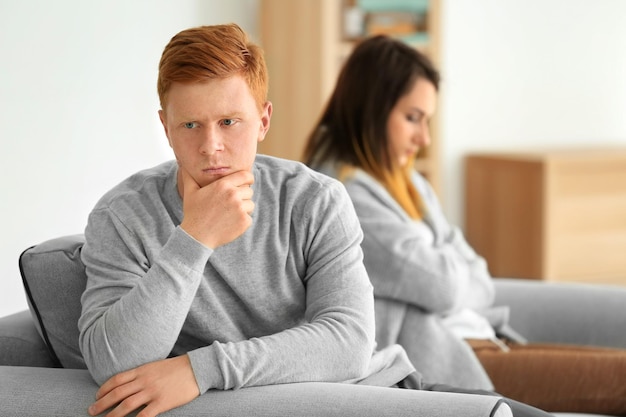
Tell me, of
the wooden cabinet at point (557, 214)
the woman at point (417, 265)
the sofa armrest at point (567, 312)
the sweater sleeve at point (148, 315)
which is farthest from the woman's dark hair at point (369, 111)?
the wooden cabinet at point (557, 214)

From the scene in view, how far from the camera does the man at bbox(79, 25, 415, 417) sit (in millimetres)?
1358

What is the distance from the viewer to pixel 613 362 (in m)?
1.99

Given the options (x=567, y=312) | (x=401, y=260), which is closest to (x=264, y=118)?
(x=401, y=260)

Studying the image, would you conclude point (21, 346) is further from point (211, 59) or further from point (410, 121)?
point (410, 121)

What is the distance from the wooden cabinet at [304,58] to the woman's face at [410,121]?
59.1 inches

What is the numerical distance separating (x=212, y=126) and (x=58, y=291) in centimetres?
39

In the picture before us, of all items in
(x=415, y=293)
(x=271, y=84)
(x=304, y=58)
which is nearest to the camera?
(x=415, y=293)

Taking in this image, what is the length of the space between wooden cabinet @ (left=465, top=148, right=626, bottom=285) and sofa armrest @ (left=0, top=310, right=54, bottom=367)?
9.39ft

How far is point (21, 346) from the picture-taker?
1.61 metres

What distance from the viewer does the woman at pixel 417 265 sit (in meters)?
2.02

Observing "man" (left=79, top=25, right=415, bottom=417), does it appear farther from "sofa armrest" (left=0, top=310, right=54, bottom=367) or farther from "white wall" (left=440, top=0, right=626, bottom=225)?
"white wall" (left=440, top=0, right=626, bottom=225)

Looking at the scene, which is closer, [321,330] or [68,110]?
[321,330]

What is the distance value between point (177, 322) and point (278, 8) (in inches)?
109

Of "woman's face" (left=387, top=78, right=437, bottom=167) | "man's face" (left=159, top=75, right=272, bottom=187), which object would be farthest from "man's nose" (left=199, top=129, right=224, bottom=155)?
"woman's face" (left=387, top=78, right=437, bottom=167)
